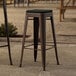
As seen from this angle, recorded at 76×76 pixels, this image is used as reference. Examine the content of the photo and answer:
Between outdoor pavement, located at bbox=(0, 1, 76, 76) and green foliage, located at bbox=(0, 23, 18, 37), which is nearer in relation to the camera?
outdoor pavement, located at bbox=(0, 1, 76, 76)

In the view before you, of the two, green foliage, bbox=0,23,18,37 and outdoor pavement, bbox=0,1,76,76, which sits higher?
green foliage, bbox=0,23,18,37

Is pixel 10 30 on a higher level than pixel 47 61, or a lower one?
higher

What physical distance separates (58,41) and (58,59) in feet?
7.07

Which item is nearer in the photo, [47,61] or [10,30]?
[47,61]

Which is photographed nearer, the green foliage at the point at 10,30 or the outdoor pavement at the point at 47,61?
the outdoor pavement at the point at 47,61

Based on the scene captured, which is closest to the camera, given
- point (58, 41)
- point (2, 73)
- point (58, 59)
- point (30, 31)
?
point (2, 73)

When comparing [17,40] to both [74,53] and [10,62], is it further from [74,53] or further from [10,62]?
[10,62]

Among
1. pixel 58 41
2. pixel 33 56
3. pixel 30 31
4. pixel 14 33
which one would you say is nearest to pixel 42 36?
pixel 33 56

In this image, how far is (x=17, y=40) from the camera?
9.30 metres

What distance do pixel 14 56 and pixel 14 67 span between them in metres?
1.01

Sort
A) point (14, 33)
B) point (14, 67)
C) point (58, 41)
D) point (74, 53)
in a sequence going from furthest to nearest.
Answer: point (14, 33), point (58, 41), point (74, 53), point (14, 67)

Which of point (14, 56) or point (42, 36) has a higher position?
point (42, 36)

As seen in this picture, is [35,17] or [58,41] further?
[58,41]

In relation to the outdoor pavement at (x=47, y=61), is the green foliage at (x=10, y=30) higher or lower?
higher
